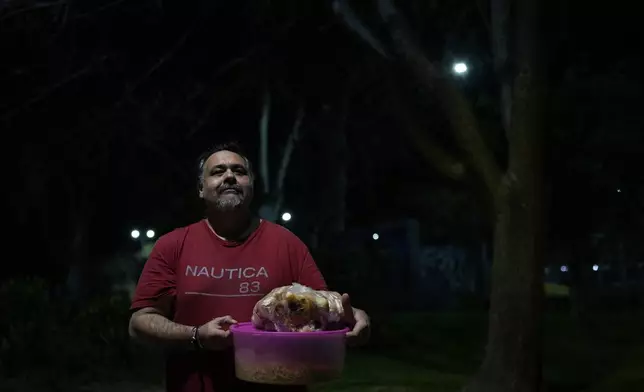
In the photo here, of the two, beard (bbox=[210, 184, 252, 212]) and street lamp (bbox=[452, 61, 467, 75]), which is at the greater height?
street lamp (bbox=[452, 61, 467, 75])

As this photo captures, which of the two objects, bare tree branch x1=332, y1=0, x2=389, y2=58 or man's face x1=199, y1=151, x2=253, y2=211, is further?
bare tree branch x1=332, y1=0, x2=389, y2=58

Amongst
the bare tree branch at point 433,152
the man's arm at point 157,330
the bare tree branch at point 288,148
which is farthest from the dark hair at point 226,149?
the bare tree branch at point 288,148

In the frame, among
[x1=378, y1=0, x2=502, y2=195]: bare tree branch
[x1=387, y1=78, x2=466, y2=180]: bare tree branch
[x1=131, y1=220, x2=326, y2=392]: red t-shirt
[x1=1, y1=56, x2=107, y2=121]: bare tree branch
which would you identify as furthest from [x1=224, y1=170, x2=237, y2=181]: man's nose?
[x1=1, y1=56, x2=107, y2=121]: bare tree branch

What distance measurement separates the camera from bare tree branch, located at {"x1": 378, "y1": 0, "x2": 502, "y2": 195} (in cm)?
893

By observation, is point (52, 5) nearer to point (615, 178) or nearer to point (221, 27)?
point (221, 27)

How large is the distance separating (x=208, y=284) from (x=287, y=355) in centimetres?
48

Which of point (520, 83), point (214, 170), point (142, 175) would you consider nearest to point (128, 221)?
point (142, 175)

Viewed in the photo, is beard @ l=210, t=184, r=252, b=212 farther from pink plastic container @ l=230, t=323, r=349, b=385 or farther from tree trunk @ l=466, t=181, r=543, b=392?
tree trunk @ l=466, t=181, r=543, b=392

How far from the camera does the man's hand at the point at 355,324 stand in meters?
2.82

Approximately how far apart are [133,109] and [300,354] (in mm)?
16797

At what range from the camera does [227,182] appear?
3.06m

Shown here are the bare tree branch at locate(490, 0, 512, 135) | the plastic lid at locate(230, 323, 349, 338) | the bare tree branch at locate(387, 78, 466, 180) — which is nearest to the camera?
the plastic lid at locate(230, 323, 349, 338)

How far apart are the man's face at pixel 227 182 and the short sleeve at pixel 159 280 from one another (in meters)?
0.22

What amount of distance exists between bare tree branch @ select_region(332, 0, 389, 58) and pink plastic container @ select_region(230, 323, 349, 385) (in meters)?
7.29
